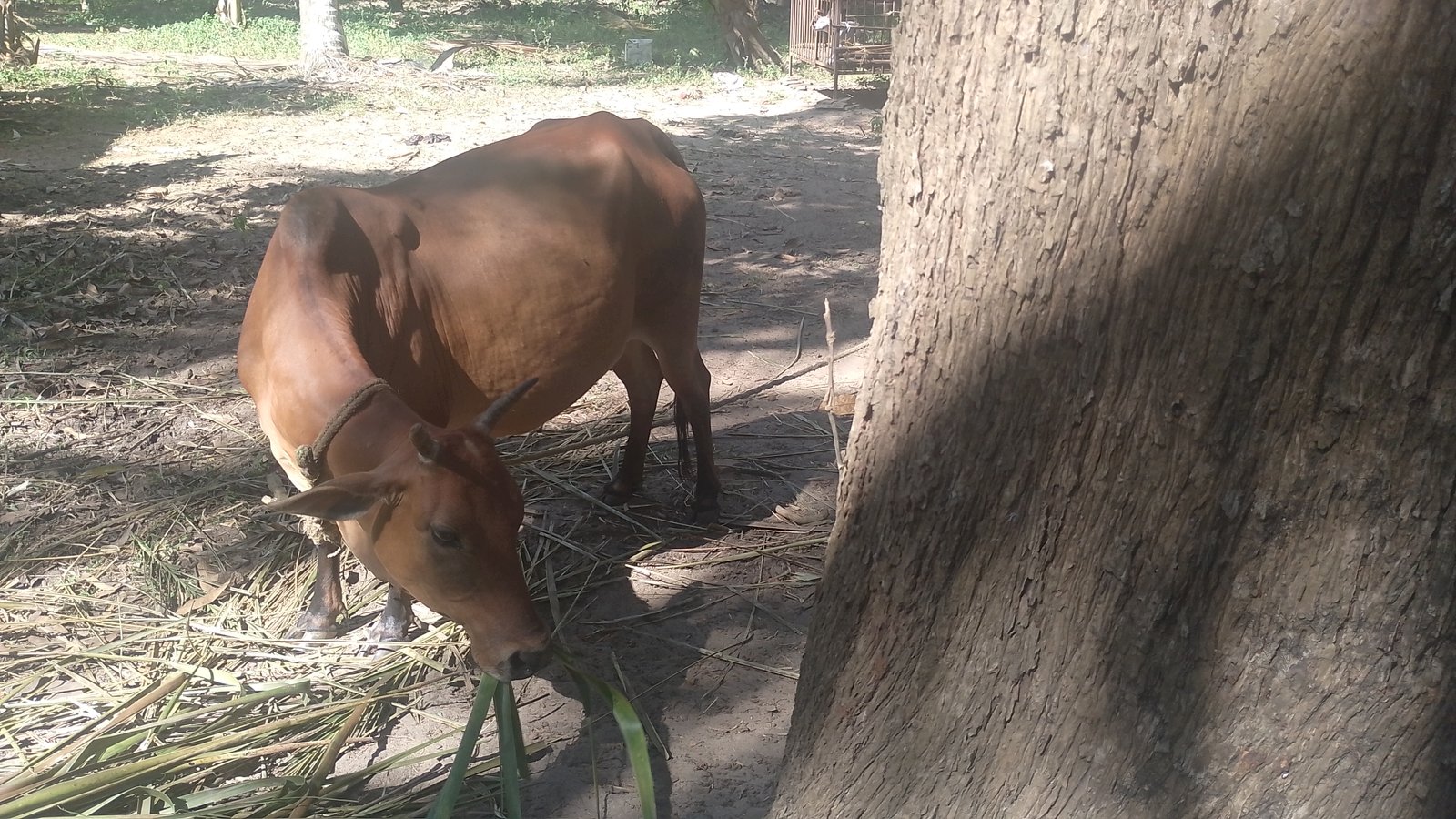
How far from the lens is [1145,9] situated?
149 cm

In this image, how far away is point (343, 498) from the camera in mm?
→ 2449

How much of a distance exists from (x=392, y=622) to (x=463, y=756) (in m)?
1.05

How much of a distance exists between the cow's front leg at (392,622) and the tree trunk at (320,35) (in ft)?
41.2

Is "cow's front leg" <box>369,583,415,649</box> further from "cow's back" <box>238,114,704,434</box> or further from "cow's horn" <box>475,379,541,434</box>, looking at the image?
"cow's horn" <box>475,379,541,434</box>

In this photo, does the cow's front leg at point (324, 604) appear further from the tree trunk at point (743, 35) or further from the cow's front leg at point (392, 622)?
the tree trunk at point (743, 35)

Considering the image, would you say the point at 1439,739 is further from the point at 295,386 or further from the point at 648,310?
the point at 648,310

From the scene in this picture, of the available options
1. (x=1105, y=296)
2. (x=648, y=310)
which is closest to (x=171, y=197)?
(x=648, y=310)

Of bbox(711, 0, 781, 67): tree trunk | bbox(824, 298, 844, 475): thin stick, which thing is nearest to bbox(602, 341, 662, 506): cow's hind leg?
bbox(824, 298, 844, 475): thin stick

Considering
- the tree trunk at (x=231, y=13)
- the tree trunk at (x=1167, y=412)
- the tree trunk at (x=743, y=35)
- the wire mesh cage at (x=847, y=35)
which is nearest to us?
the tree trunk at (x=1167, y=412)

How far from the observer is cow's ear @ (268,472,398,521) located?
2400 millimetres

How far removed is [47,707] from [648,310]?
227 centimetres

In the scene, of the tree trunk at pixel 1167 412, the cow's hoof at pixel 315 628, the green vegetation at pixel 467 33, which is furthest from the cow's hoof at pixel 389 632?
the green vegetation at pixel 467 33

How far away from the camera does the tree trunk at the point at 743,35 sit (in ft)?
47.6

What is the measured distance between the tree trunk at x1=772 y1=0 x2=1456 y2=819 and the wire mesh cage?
37.6ft
